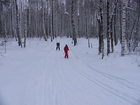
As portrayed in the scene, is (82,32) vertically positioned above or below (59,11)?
below

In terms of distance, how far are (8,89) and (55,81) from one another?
220 cm

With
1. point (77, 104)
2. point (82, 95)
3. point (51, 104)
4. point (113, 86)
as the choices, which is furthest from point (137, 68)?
point (51, 104)

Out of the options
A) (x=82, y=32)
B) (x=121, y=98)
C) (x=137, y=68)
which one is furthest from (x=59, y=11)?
(x=121, y=98)

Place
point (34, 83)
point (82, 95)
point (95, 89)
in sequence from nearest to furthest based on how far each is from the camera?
point (82, 95) < point (95, 89) < point (34, 83)

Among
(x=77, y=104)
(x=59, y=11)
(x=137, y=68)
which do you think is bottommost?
(x=77, y=104)

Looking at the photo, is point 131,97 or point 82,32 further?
point 82,32

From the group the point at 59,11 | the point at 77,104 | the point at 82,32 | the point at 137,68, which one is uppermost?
the point at 59,11

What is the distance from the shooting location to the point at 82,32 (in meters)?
52.8

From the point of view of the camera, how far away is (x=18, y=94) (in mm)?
5484

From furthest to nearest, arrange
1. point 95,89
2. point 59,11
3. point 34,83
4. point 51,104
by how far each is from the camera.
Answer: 1. point 59,11
2. point 34,83
3. point 95,89
4. point 51,104

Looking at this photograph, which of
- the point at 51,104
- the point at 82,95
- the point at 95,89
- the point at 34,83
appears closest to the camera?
the point at 51,104

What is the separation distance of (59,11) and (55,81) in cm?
4588

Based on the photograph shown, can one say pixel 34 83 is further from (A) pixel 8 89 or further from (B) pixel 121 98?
(B) pixel 121 98

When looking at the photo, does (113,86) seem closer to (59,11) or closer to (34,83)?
(34,83)
